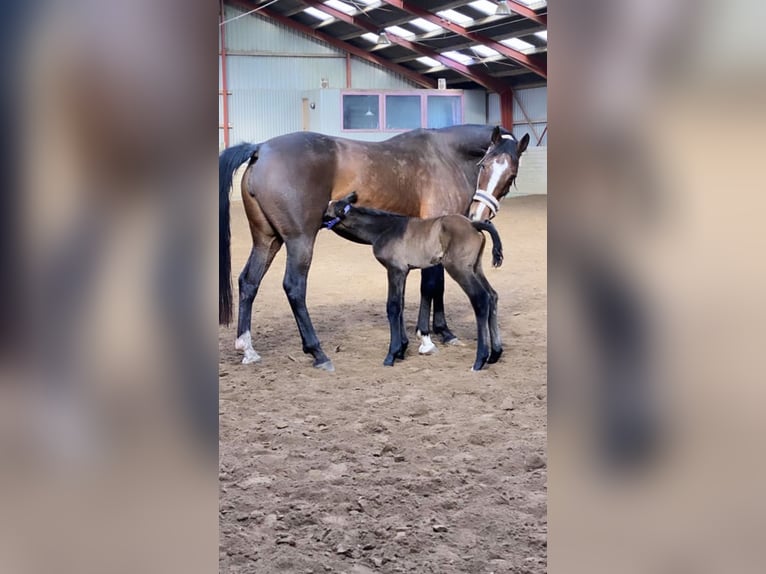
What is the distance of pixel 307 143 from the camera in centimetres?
559

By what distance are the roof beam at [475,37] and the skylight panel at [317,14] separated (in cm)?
342

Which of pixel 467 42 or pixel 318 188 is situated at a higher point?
pixel 467 42

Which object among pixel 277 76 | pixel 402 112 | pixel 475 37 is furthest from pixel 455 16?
pixel 277 76

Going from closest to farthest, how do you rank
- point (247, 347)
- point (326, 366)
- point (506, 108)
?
point (326, 366) → point (247, 347) → point (506, 108)

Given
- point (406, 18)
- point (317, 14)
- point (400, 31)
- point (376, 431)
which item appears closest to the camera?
point (376, 431)

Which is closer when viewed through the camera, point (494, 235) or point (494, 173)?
point (494, 235)

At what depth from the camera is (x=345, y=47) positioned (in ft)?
70.3

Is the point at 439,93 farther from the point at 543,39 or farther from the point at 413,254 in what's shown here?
the point at 413,254

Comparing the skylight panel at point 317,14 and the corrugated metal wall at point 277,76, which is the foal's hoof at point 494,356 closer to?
the corrugated metal wall at point 277,76

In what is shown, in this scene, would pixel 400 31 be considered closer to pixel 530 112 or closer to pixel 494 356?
pixel 530 112

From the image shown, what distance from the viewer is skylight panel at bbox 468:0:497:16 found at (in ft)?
51.0

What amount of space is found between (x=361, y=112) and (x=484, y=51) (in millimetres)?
3312

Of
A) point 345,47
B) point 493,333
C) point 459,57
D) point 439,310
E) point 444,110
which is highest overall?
point 345,47
